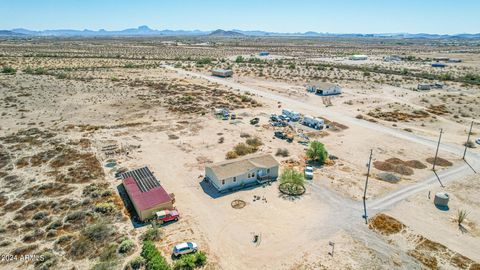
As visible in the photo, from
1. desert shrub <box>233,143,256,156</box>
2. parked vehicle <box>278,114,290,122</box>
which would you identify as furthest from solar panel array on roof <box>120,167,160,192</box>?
parked vehicle <box>278,114,290,122</box>

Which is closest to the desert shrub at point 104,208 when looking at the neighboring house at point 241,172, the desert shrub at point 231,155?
the neighboring house at point 241,172

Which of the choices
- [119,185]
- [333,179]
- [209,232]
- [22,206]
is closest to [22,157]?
[22,206]

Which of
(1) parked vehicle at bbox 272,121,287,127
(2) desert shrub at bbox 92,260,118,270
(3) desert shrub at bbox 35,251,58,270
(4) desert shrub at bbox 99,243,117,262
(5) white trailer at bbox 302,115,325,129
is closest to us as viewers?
(2) desert shrub at bbox 92,260,118,270

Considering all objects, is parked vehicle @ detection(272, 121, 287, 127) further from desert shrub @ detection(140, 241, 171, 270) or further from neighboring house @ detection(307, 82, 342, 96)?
desert shrub @ detection(140, 241, 171, 270)

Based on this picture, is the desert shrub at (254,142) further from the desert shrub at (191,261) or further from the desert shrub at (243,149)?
the desert shrub at (191,261)

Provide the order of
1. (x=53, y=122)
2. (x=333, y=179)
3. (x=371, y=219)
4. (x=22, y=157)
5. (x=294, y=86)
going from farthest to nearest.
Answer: (x=294, y=86) < (x=53, y=122) < (x=22, y=157) < (x=333, y=179) < (x=371, y=219)

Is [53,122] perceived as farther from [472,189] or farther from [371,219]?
[472,189]
